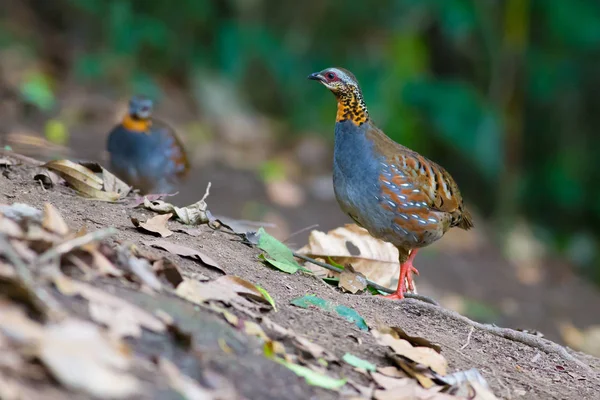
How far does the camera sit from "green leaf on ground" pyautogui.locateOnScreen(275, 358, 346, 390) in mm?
2682

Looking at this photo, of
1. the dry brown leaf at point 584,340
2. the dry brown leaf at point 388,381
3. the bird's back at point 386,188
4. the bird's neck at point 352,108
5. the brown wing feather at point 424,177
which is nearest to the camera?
the dry brown leaf at point 388,381

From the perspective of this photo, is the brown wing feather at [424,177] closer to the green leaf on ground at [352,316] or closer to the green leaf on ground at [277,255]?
the green leaf on ground at [277,255]

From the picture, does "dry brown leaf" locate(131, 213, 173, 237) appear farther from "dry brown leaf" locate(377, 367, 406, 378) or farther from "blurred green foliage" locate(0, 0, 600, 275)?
"blurred green foliage" locate(0, 0, 600, 275)

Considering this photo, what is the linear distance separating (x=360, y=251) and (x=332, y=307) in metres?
1.28

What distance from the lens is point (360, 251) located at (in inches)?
188

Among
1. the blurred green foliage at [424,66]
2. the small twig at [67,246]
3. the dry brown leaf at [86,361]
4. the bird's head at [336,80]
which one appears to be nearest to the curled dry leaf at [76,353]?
the dry brown leaf at [86,361]

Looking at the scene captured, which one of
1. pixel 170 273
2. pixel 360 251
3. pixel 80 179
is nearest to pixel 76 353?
Answer: pixel 170 273

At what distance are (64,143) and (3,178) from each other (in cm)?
464

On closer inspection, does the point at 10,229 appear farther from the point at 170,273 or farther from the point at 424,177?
the point at 424,177

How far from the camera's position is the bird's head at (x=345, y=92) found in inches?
188

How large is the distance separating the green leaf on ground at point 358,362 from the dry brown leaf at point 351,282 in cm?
115

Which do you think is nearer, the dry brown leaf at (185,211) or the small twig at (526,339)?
the small twig at (526,339)

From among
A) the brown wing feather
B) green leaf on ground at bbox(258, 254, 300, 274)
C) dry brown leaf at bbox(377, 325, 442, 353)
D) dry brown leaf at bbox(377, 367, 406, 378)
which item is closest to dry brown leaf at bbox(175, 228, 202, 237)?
green leaf on ground at bbox(258, 254, 300, 274)

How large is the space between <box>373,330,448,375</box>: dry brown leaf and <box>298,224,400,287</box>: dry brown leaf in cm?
130
